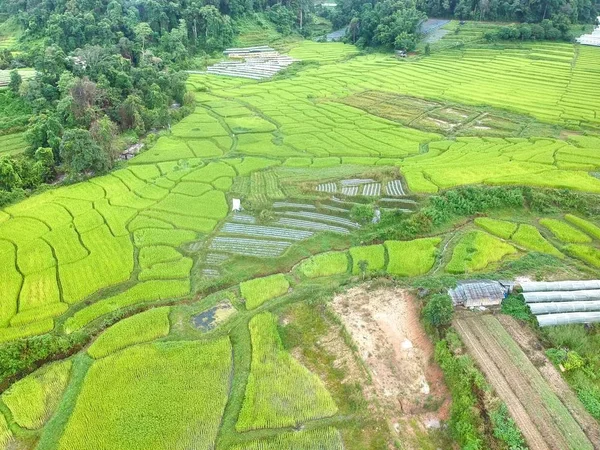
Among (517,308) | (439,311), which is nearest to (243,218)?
(439,311)

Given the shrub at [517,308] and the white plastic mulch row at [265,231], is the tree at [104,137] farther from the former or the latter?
the shrub at [517,308]

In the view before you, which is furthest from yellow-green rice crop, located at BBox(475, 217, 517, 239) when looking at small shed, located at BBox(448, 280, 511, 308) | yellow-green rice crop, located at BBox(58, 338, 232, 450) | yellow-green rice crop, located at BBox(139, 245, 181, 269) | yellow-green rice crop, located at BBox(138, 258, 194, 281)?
yellow-green rice crop, located at BBox(139, 245, 181, 269)

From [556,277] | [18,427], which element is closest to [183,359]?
[18,427]

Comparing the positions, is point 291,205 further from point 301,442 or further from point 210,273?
point 301,442

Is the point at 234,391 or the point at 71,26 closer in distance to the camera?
the point at 234,391

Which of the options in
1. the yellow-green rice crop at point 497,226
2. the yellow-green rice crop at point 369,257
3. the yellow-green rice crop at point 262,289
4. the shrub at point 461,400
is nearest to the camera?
the shrub at point 461,400

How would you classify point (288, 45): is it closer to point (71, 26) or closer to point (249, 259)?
point (71, 26)

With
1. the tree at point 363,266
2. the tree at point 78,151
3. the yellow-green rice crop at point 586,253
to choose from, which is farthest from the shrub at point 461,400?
the tree at point 78,151
